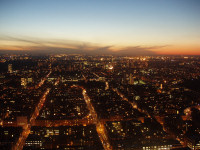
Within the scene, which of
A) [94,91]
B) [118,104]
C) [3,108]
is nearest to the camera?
[3,108]

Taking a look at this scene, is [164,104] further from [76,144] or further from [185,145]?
[76,144]

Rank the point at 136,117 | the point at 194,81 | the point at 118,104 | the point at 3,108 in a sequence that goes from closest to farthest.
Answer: the point at 136,117 < the point at 3,108 < the point at 118,104 < the point at 194,81

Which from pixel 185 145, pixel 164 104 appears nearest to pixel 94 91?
pixel 164 104

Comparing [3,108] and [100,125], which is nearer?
[100,125]

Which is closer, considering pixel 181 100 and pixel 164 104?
pixel 164 104

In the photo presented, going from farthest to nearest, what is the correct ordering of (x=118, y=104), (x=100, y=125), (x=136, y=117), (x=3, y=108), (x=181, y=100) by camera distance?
(x=181, y=100), (x=118, y=104), (x=3, y=108), (x=136, y=117), (x=100, y=125)

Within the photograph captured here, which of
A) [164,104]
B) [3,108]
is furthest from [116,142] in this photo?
[3,108]

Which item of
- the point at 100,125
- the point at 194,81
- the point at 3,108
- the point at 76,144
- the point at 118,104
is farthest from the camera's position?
the point at 194,81

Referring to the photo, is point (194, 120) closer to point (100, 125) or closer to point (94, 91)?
point (100, 125)
